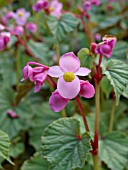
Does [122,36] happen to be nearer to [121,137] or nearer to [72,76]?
[121,137]

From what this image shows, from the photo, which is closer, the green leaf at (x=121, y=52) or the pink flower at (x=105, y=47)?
the pink flower at (x=105, y=47)

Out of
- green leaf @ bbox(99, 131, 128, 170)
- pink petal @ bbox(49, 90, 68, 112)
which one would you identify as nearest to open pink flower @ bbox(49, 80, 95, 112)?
pink petal @ bbox(49, 90, 68, 112)

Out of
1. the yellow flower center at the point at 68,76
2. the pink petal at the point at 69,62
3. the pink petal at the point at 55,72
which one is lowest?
the yellow flower center at the point at 68,76

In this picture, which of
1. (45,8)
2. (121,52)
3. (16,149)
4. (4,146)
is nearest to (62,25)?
(45,8)

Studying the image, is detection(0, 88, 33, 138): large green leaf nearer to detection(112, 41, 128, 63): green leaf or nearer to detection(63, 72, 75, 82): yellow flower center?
detection(112, 41, 128, 63): green leaf

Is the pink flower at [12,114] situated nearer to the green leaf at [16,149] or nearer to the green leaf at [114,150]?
the green leaf at [16,149]

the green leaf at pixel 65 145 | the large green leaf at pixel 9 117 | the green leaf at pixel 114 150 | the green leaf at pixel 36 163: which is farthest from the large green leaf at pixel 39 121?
the green leaf at pixel 65 145

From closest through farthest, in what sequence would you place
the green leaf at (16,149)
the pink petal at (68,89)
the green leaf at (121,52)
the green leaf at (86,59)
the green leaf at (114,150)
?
the pink petal at (68,89) < the green leaf at (86,59) < the green leaf at (114,150) < the green leaf at (16,149) < the green leaf at (121,52)

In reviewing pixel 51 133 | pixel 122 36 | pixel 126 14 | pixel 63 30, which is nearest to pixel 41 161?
pixel 51 133
